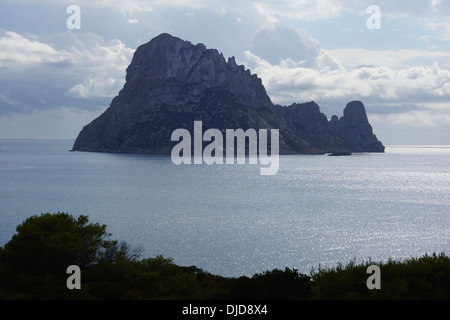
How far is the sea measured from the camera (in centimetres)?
6544

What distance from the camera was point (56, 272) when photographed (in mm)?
31859

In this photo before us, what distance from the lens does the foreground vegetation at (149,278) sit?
25.8 metres

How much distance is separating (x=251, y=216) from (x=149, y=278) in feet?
223

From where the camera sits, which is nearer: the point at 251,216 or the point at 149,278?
the point at 149,278

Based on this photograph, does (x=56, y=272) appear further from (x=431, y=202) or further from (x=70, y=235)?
(x=431, y=202)

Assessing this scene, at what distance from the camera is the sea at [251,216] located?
2576 inches

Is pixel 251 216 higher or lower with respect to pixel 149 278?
lower

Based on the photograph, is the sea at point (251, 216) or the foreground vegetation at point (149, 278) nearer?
the foreground vegetation at point (149, 278)

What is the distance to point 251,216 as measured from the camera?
319ft

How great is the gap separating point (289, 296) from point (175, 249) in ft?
133

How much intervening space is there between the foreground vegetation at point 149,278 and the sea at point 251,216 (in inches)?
656

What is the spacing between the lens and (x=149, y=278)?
99.3ft

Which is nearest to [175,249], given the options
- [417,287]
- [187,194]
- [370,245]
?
[370,245]

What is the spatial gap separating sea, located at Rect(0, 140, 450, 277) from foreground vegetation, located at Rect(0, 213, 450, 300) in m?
16.7
